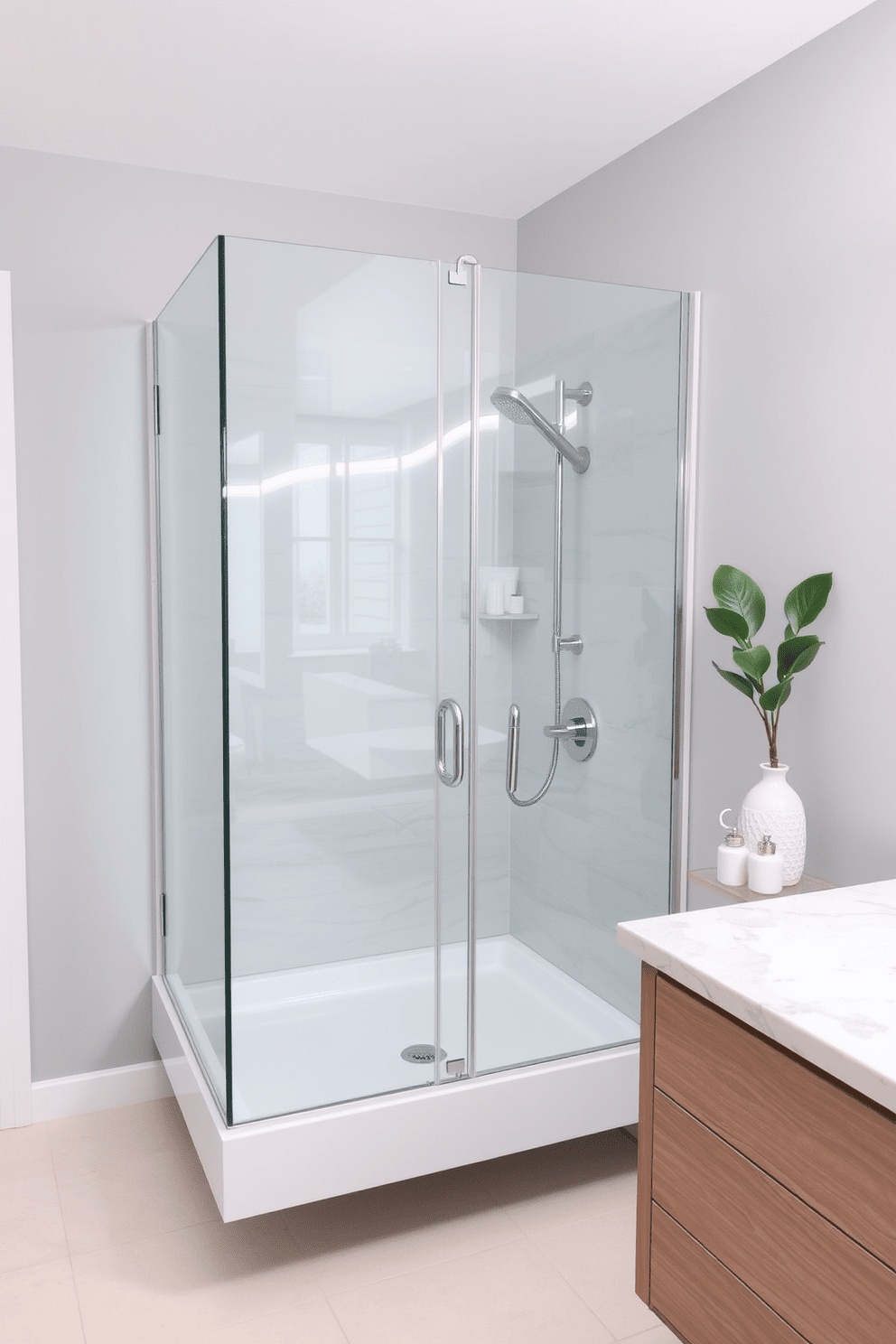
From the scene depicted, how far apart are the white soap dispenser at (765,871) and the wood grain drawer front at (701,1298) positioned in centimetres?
62

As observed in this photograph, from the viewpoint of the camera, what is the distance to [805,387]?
2.14m

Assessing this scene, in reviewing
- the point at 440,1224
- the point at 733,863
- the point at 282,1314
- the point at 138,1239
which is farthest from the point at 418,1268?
the point at 733,863

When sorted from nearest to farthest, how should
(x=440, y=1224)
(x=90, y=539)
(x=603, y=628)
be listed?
(x=440, y=1224) → (x=603, y=628) → (x=90, y=539)

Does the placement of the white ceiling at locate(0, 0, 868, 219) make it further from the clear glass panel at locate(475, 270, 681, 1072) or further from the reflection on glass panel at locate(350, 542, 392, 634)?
the reflection on glass panel at locate(350, 542, 392, 634)

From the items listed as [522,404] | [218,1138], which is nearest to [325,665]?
[522,404]

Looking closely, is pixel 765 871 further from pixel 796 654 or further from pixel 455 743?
pixel 455 743

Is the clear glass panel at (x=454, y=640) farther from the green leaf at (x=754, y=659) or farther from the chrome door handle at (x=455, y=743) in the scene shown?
the green leaf at (x=754, y=659)

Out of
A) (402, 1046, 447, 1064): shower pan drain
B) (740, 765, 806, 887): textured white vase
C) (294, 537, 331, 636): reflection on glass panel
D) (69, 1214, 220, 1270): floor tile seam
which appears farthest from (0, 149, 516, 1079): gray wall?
(740, 765, 806, 887): textured white vase

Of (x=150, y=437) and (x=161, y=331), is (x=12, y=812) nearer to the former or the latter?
(x=150, y=437)

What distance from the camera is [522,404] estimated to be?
7.49ft

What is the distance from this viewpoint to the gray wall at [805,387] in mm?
1970

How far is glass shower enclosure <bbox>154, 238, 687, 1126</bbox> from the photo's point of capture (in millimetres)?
2127

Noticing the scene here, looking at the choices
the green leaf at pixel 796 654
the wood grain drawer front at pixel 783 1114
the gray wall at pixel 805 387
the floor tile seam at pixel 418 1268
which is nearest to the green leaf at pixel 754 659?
the green leaf at pixel 796 654

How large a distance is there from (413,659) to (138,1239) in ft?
4.48
